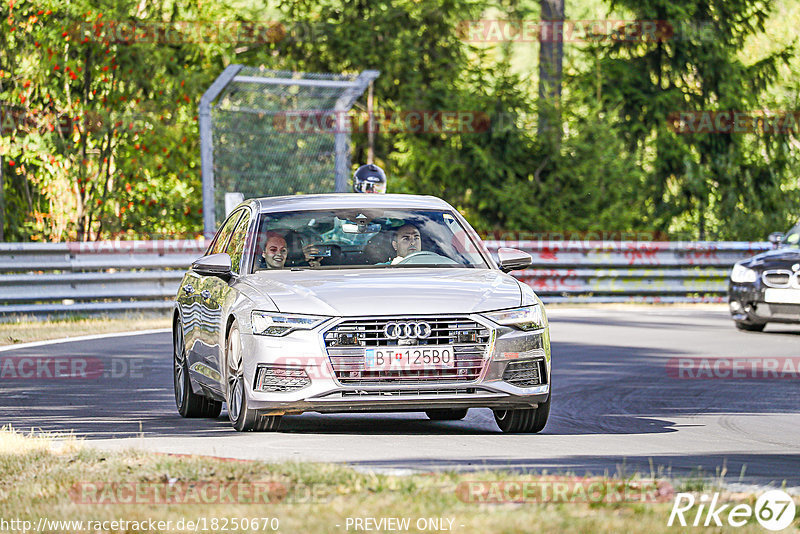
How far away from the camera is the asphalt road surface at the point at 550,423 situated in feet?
27.5

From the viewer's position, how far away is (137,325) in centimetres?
2012

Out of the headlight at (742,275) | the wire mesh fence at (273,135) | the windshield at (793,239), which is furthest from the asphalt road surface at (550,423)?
the wire mesh fence at (273,135)

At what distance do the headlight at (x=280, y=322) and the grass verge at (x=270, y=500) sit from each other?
1479 millimetres

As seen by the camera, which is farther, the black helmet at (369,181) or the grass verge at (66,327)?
the grass verge at (66,327)

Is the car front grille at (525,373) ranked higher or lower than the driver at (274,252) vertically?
lower

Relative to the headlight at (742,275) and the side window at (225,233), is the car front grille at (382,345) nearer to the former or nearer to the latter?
the side window at (225,233)

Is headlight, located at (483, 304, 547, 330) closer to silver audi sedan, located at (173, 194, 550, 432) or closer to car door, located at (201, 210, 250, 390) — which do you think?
silver audi sedan, located at (173, 194, 550, 432)

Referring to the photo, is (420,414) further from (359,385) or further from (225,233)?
(359,385)

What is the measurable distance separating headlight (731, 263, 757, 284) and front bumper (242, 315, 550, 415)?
1117 cm

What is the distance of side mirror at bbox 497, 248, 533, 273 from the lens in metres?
10.5

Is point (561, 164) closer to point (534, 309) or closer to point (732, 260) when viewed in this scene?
point (732, 260)

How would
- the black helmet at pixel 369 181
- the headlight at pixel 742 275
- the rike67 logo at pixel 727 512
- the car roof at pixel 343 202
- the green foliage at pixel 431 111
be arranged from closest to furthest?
the rike67 logo at pixel 727 512 < the car roof at pixel 343 202 < the black helmet at pixel 369 181 < the headlight at pixel 742 275 < the green foliage at pixel 431 111

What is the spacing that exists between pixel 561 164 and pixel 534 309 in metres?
23.5
